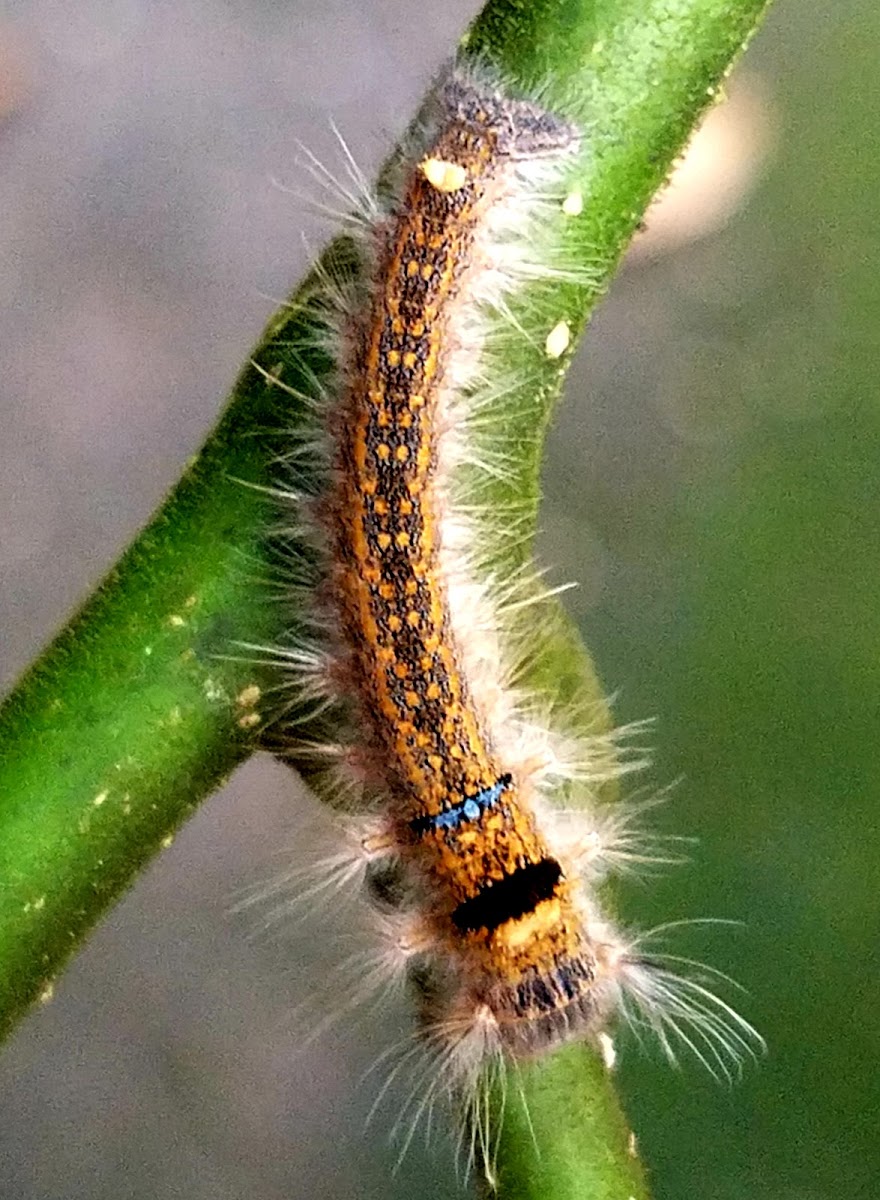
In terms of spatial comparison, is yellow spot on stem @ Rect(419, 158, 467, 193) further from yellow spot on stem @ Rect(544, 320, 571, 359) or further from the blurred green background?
the blurred green background

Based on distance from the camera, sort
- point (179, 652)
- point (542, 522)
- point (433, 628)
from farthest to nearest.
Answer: point (542, 522)
point (433, 628)
point (179, 652)

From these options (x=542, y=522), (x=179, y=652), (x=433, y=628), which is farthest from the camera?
(x=542, y=522)

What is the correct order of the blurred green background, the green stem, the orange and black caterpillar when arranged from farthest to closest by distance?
the blurred green background → the orange and black caterpillar → the green stem

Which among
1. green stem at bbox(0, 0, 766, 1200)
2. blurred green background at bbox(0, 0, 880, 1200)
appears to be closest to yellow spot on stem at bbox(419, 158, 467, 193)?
green stem at bbox(0, 0, 766, 1200)

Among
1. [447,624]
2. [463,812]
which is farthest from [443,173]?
[463,812]

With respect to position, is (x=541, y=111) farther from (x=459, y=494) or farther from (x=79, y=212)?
(x=79, y=212)

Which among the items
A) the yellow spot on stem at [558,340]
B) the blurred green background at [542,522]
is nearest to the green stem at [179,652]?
the yellow spot on stem at [558,340]

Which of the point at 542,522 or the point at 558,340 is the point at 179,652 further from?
the point at 542,522
